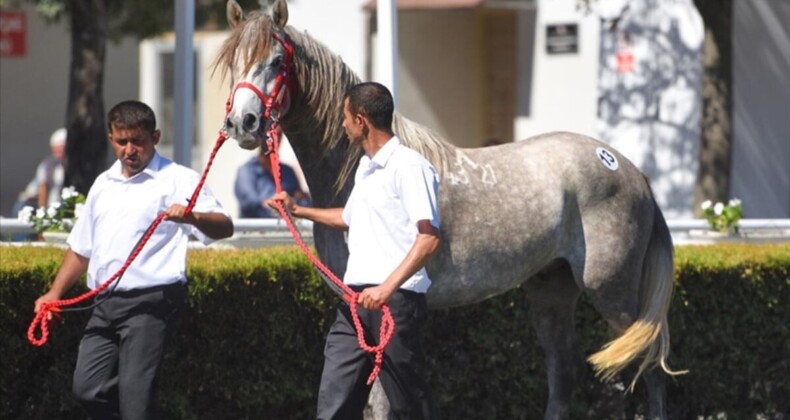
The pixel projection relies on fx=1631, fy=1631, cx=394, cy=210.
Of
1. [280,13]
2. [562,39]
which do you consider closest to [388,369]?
[280,13]

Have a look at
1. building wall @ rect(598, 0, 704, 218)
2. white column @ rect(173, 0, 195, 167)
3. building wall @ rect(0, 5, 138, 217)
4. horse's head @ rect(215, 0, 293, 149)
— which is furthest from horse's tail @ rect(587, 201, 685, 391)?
building wall @ rect(0, 5, 138, 217)

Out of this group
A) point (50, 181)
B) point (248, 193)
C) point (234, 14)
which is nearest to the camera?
point (234, 14)

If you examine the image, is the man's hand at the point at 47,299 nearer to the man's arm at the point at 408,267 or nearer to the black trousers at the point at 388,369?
the black trousers at the point at 388,369

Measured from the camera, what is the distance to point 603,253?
758cm

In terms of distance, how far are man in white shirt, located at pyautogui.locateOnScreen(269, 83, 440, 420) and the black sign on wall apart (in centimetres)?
1112

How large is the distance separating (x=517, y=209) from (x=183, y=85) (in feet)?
11.2

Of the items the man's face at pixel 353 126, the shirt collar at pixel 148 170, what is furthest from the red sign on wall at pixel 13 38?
the man's face at pixel 353 126

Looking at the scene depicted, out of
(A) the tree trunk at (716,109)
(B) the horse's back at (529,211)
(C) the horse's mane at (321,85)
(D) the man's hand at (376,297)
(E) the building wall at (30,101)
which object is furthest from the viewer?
(E) the building wall at (30,101)

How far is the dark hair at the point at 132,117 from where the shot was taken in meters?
6.42

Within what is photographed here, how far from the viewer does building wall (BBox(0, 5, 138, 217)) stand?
2025cm

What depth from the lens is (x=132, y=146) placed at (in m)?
6.45

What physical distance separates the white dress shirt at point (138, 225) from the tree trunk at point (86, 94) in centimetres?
714

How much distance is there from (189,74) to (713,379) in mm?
3722

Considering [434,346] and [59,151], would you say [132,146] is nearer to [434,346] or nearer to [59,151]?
[434,346]
